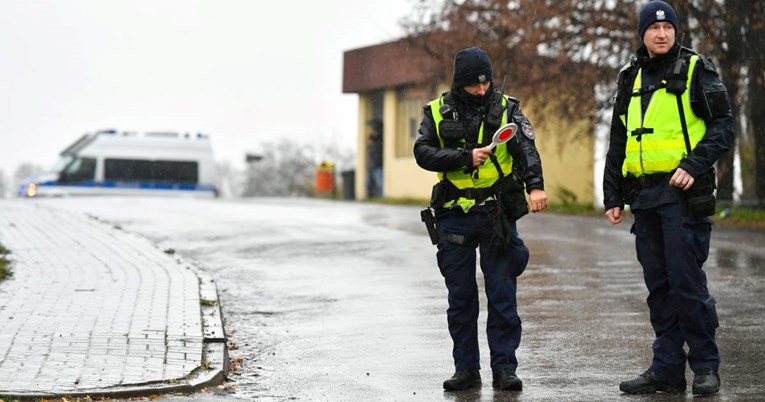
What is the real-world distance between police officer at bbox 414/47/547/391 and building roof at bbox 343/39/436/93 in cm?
2867

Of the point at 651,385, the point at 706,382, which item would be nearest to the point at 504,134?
the point at 651,385

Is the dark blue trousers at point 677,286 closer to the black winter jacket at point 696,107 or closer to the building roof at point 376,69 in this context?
the black winter jacket at point 696,107

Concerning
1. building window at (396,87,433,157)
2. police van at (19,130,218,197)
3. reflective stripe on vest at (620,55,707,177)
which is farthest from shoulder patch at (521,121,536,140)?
police van at (19,130,218,197)

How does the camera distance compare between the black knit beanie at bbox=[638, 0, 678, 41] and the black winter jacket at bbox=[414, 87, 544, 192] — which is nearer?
the black knit beanie at bbox=[638, 0, 678, 41]

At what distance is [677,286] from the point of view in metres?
6.89

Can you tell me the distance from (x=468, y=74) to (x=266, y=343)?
9.92 feet

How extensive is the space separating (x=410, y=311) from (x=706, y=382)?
4.05m

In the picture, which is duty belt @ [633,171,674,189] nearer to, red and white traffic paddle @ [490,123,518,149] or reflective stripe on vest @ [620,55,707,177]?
reflective stripe on vest @ [620,55,707,177]

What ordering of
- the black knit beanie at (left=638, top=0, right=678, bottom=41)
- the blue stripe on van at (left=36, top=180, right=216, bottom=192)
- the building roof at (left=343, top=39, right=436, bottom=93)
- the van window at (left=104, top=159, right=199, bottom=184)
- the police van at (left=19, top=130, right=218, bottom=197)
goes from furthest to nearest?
the van window at (left=104, top=159, right=199, bottom=184), the police van at (left=19, top=130, right=218, bottom=197), the blue stripe on van at (left=36, top=180, right=216, bottom=192), the building roof at (left=343, top=39, right=436, bottom=93), the black knit beanie at (left=638, top=0, right=678, bottom=41)

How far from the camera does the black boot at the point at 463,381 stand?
23.6ft

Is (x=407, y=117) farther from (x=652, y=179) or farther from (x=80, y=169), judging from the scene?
(x=652, y=179)

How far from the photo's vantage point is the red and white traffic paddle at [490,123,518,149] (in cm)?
693

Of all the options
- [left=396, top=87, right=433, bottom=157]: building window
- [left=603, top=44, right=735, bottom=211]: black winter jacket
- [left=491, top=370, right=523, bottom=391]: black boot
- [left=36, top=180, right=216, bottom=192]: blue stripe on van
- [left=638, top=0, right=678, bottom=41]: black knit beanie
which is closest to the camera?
[left=603, top=44, right=735, bottom=211]: black winter jacket

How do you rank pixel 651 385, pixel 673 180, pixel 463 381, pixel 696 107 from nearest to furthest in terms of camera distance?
pixel 673 180 → pixel 696 107 → pixel 651 385 → pixel 463 381
